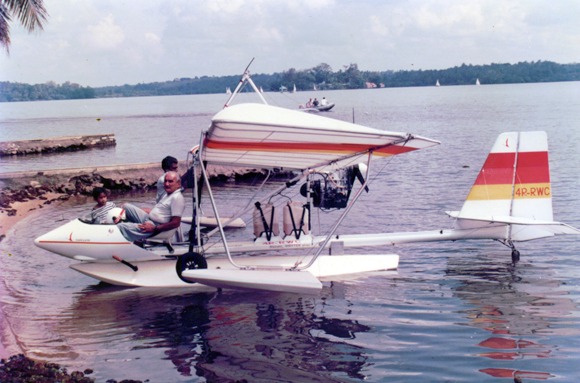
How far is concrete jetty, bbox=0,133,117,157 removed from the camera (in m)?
36.8

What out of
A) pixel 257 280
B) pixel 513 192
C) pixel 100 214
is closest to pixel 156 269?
pixel 100 214

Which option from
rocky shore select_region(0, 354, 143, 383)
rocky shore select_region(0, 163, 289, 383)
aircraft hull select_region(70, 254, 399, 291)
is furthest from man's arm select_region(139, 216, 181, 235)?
rocky shore select_region(0, 163, 289, 383)

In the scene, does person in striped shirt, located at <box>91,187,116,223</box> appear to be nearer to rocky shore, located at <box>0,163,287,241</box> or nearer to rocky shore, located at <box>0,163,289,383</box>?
rocky shore, located at <box>0,163,289,383</box>

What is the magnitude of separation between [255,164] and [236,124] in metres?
2.54

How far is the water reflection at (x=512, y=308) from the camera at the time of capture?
8.28 m

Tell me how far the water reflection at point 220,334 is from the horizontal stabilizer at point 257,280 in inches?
15.7

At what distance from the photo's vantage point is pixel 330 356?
8.51 metres

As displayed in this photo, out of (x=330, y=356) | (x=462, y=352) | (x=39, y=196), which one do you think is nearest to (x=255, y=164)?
(x=330, y=356)

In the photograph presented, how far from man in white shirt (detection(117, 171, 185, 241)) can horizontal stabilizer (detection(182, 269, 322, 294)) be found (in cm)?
97

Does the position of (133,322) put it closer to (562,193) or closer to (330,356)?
(330,356)

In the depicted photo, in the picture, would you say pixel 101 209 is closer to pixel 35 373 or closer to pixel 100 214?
pixel 100 214

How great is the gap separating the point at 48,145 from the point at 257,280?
3114 cm

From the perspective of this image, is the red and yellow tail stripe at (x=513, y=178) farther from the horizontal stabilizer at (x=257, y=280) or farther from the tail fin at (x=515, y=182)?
the horizontal stabilizer at (x=257, y=280)

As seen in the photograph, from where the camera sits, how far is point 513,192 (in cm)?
1230
